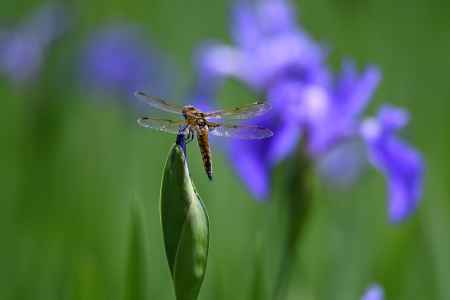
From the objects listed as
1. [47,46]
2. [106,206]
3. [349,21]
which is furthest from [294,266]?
[47,46]

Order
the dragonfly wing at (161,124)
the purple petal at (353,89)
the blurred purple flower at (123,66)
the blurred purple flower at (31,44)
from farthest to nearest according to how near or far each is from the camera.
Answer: the blurred purple flower at (123,66) < the blurred purple flower at (31,44) < the purple petal at (353,89) < the dragonfly wing at (161,124)

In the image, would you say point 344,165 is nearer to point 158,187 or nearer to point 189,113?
point 158,187

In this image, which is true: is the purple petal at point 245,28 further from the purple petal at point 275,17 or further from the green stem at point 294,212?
the green stem at point 294,212

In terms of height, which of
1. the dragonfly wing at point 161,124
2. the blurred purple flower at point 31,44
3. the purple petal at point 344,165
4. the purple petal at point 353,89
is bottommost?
the dragonfly wing at point 161,124

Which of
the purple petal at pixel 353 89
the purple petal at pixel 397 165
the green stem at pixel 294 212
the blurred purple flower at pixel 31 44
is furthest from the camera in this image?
the blurred purple flower at pixel 31 44

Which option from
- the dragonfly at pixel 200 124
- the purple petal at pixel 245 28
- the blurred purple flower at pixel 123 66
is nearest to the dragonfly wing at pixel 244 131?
the dragonfly at pixel 200 124

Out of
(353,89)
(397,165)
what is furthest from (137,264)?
(353,89)

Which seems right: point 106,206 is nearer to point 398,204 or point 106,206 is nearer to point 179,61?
point 398,204
